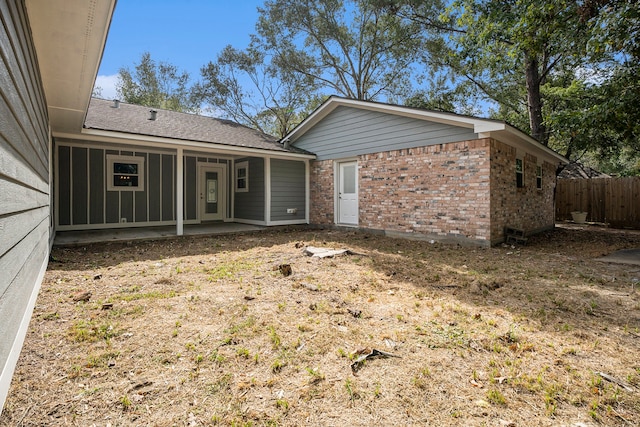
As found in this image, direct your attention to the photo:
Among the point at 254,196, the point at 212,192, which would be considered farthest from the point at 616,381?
the point at 212,192

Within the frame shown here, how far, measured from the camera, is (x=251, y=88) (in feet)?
70.9

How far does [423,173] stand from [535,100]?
25.9ft

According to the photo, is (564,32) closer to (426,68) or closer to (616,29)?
(616,29)

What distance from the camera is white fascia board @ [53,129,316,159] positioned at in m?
7.14

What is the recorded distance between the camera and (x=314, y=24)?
18.2m

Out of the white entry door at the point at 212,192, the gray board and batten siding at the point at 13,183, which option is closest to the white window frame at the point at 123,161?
the white entry door at the point at 212,192

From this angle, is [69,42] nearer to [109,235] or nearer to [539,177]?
[109,235]

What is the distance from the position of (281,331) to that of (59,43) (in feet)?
11.7

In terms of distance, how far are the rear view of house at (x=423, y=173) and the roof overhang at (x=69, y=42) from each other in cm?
667

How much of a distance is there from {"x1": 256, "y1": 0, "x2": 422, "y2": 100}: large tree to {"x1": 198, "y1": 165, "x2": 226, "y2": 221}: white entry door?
10.7 meters

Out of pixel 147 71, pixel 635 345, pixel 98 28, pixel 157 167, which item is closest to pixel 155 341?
pixel 98 28

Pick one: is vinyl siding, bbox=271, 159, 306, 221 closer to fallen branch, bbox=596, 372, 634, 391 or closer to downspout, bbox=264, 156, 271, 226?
downspout, bbox=264, 156, 271, 226

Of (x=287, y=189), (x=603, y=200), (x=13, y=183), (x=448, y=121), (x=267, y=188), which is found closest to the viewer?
(x=13, y=183)

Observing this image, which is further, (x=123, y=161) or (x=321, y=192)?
(x=321, y=192)
